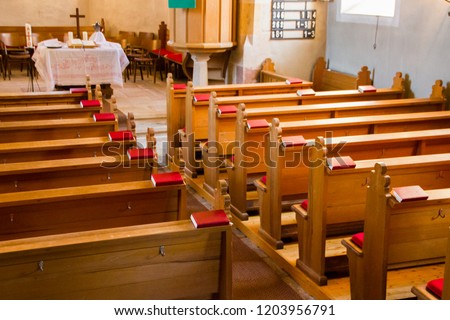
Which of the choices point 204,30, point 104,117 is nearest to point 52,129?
point 104,117

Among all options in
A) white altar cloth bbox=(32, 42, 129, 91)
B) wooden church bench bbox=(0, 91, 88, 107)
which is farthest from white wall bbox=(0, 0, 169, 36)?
wooden church bench bbox=(0, 91, 88, 107)

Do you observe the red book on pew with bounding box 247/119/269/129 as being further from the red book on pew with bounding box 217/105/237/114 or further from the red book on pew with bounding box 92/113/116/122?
the red book on pew with bounding box 92/113/116/122

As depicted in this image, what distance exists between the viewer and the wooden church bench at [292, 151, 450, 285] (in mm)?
3605

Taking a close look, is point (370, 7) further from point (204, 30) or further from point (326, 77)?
point (204, 30)

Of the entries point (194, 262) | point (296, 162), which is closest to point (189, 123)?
point (296, 162)

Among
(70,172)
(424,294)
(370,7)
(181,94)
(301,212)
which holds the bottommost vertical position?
(301,212)

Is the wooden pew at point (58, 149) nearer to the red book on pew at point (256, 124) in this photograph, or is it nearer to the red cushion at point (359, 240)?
the red book on pew at point (256, 124)

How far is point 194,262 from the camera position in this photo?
2.66 metres

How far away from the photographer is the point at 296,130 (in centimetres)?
471

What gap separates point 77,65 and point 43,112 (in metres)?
3.93

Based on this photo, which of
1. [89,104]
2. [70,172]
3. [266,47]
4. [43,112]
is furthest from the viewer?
[266,47]

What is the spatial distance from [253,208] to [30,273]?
2801mm

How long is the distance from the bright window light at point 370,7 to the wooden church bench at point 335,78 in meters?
0.69

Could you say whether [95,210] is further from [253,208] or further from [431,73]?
[431,73]
